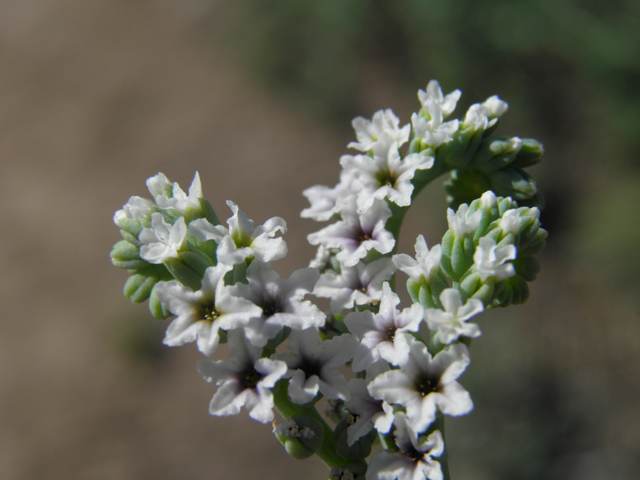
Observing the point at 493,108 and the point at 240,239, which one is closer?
the point at 240,239

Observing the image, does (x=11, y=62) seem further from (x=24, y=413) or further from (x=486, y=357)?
(x=486, y=357)

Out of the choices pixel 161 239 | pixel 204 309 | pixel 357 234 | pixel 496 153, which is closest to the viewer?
pixel 204 309

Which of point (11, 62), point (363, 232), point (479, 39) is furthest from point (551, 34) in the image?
point (11, 62)

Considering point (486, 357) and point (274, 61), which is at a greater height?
point (274, 61)

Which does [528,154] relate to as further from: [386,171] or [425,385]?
[425,385]

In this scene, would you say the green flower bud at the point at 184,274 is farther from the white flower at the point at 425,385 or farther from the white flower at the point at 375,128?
the white flower at the point at 375,128

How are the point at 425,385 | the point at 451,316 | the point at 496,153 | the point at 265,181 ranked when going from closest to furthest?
the point at 451,316
the point at 425,385
the point at 496,153
the point at 265,181

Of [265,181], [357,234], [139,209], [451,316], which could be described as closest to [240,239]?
[139,209]

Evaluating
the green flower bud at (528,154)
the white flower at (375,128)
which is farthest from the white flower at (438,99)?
the green flower bud at (528,154)
